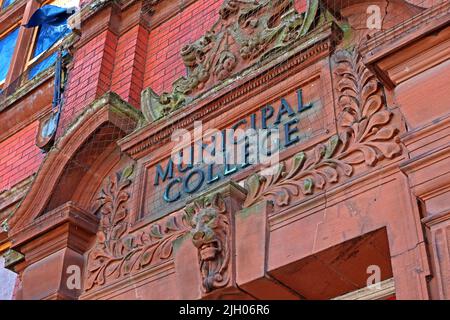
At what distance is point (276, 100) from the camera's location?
6051mm

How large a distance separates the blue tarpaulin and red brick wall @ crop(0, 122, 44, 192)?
171 cm

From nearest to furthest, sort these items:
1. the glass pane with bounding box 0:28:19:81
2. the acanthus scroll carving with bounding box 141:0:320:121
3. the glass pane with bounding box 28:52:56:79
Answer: the acanthus scroll carving with bounding box 141:0:320:121, the glass pane with bounding box 28:52:56:79, the glass pane with bounding box 0:28:19:81

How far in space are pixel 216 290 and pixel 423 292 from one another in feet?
4.91

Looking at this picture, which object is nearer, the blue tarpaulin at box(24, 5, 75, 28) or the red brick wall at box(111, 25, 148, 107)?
the red brick wall at box(111, 25, 148, 107)

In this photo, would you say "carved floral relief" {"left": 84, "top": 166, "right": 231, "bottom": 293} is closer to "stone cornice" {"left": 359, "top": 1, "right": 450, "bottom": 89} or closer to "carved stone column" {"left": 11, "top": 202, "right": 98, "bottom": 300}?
"carved stone column" {"left": 11, "top": 202, "right": 98, "bottom": 300}

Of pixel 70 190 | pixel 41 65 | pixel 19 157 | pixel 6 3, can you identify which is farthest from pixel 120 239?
pixel 6 3

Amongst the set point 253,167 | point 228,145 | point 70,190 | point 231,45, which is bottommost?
point 253,167

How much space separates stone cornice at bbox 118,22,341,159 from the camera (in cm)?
587

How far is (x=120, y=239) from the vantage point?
6.41 m

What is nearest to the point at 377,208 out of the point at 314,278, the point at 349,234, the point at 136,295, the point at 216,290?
the point at 349,234

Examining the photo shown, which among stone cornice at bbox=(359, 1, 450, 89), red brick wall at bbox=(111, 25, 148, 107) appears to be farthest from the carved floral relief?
stone cornice at bbox=(359, 1, 450, 89)

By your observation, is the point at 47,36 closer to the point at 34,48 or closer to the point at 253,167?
the point at 34,48

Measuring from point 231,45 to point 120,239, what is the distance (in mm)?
1772
